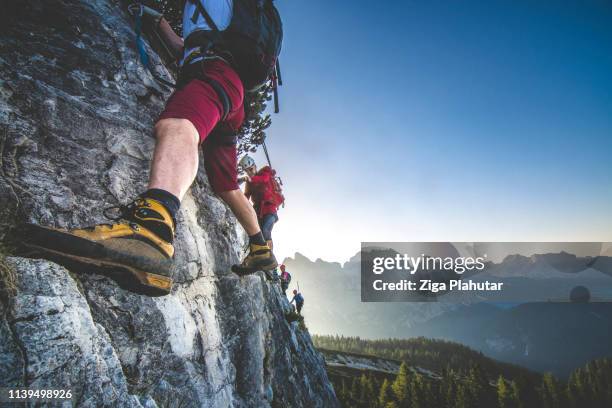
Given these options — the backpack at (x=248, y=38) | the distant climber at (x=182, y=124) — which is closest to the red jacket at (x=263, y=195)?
the distant climber at (x=182, y=124)

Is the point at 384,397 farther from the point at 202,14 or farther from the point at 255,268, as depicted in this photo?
the point at 202,14

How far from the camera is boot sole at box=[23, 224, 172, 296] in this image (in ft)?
4.63

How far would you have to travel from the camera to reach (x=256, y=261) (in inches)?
143

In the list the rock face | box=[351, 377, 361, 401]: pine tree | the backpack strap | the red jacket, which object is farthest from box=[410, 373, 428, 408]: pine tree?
the backpack strap

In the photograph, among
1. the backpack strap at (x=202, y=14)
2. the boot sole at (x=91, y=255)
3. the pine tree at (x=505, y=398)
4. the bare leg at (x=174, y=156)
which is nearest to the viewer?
the boot sole at (x=91, y=255)

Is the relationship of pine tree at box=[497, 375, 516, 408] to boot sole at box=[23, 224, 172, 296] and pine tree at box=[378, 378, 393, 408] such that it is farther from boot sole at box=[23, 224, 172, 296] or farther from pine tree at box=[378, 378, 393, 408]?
boot sole at box=[23, 224, 172, 296]

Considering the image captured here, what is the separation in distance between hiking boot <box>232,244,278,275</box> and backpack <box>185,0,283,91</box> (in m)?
1.98

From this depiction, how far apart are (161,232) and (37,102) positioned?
2.45 metres

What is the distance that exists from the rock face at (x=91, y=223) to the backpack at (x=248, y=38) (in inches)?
69.4

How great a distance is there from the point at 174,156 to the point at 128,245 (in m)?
0.55

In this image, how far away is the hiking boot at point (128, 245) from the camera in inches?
55.8

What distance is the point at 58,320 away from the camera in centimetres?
181

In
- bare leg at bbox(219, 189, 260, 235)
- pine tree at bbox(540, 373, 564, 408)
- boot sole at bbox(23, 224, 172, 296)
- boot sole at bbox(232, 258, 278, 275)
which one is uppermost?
bare leg at bbox(219, 189, 260, 235)

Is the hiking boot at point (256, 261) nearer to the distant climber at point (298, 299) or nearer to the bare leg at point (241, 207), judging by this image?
the bare leg at point (241, 207)
